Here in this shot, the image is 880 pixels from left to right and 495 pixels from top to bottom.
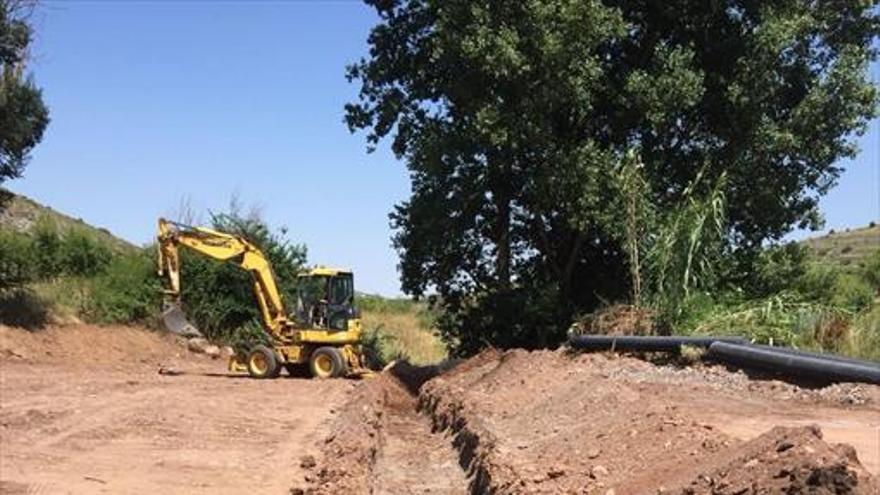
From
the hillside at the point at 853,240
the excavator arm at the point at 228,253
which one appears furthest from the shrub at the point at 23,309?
the hillside at the point at 853,240

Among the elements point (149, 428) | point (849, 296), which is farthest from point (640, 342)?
point (849, 296)

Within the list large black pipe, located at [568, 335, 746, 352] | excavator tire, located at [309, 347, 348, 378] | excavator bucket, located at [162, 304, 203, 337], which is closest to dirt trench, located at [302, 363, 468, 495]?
large black pipe, located at [568, 335, 746, 352]

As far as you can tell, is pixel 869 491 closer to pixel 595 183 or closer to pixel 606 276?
pixel 595 183

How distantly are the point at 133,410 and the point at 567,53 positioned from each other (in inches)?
417

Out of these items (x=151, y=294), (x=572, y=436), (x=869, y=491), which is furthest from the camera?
(x=151, y=294)

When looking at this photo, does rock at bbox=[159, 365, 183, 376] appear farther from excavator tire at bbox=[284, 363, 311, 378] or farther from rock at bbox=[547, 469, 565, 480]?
rock at bbox=[547, 469, 565, 480]

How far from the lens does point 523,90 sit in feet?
66.6

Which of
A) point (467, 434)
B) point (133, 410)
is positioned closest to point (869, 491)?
point (467, 434)

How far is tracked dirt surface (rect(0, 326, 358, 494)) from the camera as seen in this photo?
34.2 ft

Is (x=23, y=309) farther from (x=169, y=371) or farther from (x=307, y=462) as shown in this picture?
(x=307, y=462)

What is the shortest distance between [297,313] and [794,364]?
1562 centimetres

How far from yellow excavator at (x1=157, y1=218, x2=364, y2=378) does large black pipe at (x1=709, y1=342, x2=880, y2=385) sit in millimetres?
12800

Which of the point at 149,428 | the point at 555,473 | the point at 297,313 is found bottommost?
the point at 149,428

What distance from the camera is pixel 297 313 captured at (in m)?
24.5
